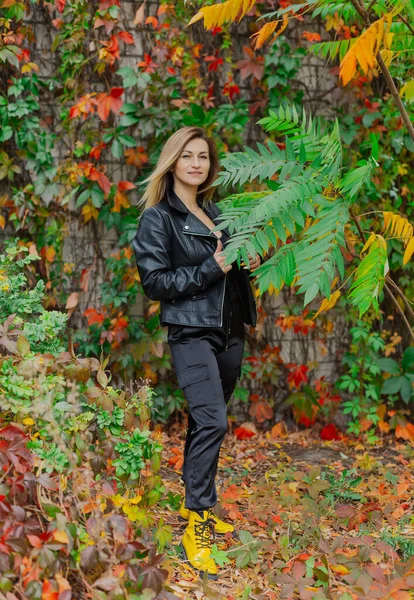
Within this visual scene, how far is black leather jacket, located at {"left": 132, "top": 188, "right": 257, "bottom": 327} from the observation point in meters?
3.23

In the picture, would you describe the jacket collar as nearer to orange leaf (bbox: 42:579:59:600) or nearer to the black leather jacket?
the black leather jacket

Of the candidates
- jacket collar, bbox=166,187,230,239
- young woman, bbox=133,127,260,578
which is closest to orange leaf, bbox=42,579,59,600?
young woman, bbox=133,127,260,578

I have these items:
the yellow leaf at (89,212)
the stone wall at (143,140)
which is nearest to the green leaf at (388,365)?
the stone wall at (143,140)

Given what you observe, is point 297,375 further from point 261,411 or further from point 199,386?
point 199,386

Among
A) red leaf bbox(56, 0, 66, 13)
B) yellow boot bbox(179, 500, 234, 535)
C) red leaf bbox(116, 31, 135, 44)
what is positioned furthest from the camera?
red leaf bbox(116, 31, 135, 44)

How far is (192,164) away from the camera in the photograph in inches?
136

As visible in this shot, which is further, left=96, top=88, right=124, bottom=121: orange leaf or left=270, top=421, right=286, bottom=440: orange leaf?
left=270, top=421, right=286, bottom=440: orange leaf

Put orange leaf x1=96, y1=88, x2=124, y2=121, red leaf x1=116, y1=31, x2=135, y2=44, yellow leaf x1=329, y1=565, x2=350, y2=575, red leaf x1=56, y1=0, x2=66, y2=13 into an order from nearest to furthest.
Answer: yellow leaf x1=329, y1=565, x2=350, y2=575 → red leaf x1=56, y1=0, x2=66, y2=13 → orange leaf x1=96, y1=88, x2=124, y2=121 → red leaf x1=116, y1=31, x2=135, y2=44

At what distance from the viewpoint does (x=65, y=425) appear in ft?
9.21

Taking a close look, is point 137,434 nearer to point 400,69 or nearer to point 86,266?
point 86,266

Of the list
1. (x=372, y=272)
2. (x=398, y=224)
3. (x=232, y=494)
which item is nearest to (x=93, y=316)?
(x=232, y=494)

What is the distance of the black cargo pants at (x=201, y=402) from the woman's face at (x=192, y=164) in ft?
2.32

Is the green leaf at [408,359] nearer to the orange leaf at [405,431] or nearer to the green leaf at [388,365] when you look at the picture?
the green leaf at [388,365]

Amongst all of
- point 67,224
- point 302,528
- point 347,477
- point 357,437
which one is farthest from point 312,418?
point 67,224
